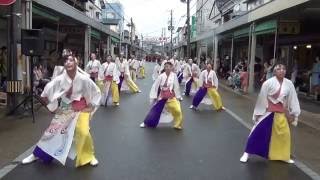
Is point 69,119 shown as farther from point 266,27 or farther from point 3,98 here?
point 266,27

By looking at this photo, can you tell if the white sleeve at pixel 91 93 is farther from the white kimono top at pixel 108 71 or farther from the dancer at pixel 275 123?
the white kimono top at pixel 108 71

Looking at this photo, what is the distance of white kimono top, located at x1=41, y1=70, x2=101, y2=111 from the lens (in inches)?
316

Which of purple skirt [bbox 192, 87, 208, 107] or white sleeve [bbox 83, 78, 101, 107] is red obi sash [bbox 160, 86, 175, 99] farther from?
purple skirt [bbox 192, 87, 208, 107]

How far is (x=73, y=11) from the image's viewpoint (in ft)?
71.5

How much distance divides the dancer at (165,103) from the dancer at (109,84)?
546cm

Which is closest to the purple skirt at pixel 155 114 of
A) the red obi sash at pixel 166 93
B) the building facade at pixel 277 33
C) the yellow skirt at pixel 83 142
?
the red obi sash at pixel 166 93

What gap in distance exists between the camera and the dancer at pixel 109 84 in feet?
58.2

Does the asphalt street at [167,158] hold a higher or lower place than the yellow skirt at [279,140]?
lower

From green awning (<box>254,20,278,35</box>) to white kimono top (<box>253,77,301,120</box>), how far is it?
1095 cm

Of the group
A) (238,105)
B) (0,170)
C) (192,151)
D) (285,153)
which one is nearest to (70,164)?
(0,170)

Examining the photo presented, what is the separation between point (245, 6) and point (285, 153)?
29334mm

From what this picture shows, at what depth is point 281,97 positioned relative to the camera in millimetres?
8617

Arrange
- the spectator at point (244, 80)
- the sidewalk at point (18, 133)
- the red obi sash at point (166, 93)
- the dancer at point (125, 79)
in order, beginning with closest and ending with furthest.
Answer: the sidewalk at point (18, 133)
the red obi sash at point (166, 93)
the dancer at point (125, 79)
the spectator at point (244, 80)

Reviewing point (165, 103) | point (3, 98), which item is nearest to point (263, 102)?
point (165, 103)
